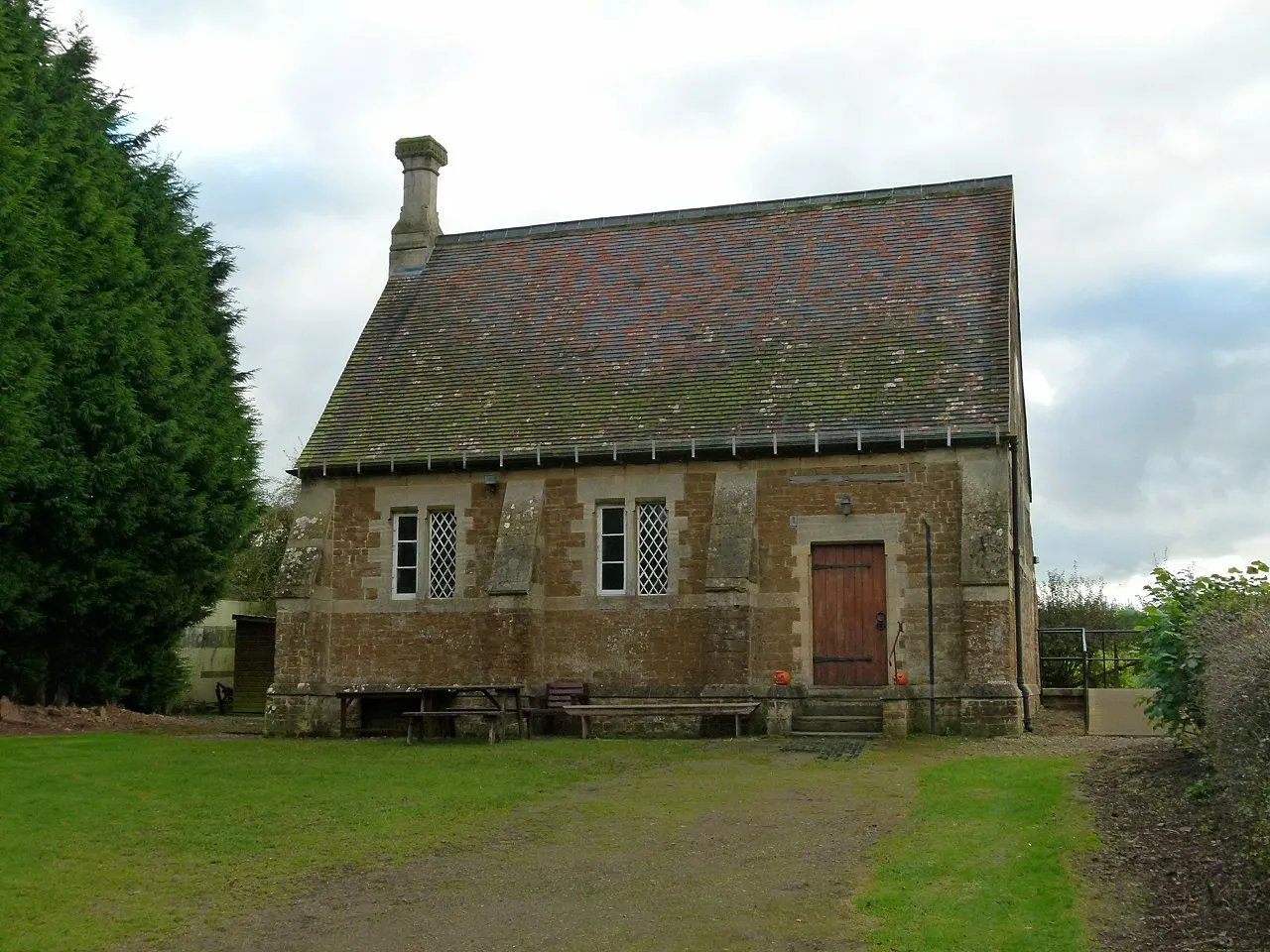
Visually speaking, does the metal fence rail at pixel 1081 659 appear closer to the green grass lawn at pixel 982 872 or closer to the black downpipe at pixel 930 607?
the black downpipe at pixel 930 607

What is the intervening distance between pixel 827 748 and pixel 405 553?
8757 mm

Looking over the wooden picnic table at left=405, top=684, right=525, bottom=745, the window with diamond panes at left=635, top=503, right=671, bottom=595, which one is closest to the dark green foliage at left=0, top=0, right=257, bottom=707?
the wooden picnic table at left=405, top=684, right=525, bottom=745

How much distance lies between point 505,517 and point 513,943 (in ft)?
43.4

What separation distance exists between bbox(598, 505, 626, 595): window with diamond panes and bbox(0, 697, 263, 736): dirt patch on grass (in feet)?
22.3

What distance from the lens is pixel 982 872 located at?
357 inches

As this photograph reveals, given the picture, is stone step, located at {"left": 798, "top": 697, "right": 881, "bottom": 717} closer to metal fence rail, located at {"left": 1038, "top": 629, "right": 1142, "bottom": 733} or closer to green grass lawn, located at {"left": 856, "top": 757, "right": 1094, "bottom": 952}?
green grass lawn, located at {"left": 856, "top": 757, "right": 1094, "bottom": 952}

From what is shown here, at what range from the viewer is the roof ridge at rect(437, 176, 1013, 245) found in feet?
75.3

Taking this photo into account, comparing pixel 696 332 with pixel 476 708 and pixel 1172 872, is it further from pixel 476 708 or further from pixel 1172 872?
pixel 1172 872

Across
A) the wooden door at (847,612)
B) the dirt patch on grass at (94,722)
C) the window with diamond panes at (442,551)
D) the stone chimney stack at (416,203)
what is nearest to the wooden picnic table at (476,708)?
the window with diamond panes at (442,551)

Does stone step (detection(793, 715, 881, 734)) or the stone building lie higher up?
the stone building

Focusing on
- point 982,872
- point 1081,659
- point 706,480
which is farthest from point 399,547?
point 982,872

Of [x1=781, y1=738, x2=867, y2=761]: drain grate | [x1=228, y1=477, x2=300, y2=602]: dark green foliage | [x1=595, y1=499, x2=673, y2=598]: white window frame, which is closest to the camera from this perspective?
[x1=781, y1=738, x2=867, y2=761]: drain grate

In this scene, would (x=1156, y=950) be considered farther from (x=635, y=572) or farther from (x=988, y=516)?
(x=635, y=572)

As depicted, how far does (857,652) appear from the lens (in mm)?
19078
